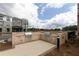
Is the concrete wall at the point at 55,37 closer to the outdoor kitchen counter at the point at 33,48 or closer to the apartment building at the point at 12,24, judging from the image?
the outdoor kitchen counter at the point at 33,48

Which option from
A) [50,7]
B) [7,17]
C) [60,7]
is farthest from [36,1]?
[7,17]

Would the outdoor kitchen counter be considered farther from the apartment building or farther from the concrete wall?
the apartment building

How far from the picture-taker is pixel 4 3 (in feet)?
6.73

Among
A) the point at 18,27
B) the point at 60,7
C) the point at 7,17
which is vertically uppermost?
the point at 60,7

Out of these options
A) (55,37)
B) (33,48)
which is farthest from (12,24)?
(55,37)

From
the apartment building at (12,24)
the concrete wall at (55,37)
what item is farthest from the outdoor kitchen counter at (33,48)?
the apartment building at (12,24)

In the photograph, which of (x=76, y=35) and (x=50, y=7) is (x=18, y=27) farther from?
(x=76, y=35)

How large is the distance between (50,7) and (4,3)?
2.33 feet

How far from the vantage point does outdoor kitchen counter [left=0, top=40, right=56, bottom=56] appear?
2047 mm

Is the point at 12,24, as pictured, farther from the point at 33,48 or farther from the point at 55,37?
the point at 55,37

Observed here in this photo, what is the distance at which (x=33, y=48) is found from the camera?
2.08 m

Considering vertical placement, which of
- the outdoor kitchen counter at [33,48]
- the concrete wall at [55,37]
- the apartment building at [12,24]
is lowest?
the outdoor kitchen counter at [33,48]

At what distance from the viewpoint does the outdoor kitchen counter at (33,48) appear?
6.72 ft

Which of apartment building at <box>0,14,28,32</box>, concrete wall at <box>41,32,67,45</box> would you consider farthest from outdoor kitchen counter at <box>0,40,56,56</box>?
apartment building at <box>0,14,28,32</box>
